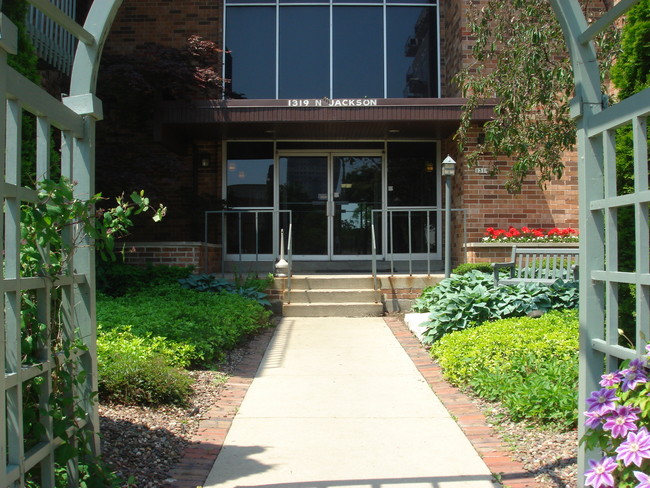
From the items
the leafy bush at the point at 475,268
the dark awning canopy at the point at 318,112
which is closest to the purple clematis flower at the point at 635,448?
the leafy bush at the point at 475,268

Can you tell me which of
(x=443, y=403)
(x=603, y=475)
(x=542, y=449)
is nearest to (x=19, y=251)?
(x=603, y=475)

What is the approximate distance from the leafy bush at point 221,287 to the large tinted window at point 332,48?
14.4ft

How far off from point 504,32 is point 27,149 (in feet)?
19.8

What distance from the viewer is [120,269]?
914 centimetres

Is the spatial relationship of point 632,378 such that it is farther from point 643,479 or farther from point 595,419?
point 643,479

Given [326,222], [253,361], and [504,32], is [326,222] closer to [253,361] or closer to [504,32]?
[504,32]

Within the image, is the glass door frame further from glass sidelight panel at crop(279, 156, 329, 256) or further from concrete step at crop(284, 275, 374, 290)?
concrete step at crop(284, 275, 374, 290)

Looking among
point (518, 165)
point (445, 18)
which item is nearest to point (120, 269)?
point (518, 165)

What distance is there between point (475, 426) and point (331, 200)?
8121 mm

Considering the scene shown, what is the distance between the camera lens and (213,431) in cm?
420

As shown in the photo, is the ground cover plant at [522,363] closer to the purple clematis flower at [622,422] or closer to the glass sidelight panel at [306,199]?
the purple clematis flower at [622,422]

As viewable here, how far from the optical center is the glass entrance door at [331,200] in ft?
39.5

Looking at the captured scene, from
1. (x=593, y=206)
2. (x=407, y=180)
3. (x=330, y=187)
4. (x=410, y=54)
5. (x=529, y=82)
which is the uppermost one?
(x=410, y=54)

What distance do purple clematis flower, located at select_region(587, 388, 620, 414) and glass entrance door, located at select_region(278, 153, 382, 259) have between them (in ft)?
31.4
